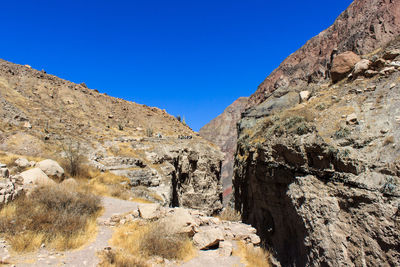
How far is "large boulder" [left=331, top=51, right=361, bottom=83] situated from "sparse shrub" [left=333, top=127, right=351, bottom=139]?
4.39 metres

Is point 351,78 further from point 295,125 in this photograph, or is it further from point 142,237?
point 142,237

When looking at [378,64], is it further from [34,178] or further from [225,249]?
[34,178]

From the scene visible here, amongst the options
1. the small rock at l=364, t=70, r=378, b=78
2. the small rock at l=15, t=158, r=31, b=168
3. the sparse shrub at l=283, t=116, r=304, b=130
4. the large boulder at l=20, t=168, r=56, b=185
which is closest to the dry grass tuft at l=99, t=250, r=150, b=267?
the large boulder at l=20, t=168, r=56, b=185

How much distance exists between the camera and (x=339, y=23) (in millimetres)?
37812

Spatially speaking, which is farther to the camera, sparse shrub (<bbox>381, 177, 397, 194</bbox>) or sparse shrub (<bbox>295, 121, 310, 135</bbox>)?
sparse shrub (<bbox>295, 121, 310, 135</bbox>)

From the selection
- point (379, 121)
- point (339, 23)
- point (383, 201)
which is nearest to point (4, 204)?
point (383, 201)

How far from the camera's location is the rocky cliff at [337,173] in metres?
4.53

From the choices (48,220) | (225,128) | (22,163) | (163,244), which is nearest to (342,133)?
(163,244)

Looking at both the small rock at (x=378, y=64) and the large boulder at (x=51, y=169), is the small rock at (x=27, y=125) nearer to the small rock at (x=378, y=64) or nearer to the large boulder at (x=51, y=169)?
the large boulder at (x=51, y=169)

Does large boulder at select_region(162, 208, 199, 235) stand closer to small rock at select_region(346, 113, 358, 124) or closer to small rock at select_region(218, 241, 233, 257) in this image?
small rock at select_region(218, 241, 233, 257)

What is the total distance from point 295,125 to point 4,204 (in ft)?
28.0

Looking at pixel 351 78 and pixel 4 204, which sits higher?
pixel 351 78

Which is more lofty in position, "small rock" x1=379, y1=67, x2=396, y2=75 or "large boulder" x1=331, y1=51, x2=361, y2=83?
"large boulder" x1=331, y1=51, x2=361, y2=83

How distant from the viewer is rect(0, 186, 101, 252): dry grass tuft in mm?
4109
